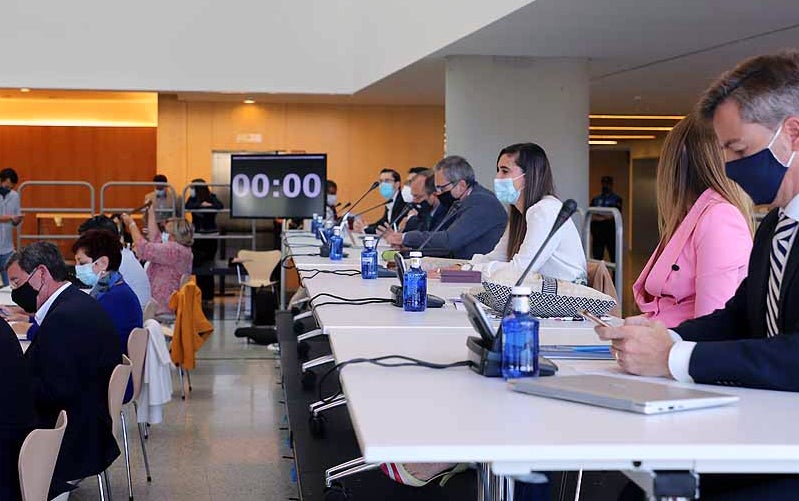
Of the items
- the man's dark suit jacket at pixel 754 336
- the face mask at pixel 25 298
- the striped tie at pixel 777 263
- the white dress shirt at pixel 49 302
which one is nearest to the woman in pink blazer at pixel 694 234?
the man's dark suit jacket at pixel 754 336

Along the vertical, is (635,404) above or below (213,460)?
above

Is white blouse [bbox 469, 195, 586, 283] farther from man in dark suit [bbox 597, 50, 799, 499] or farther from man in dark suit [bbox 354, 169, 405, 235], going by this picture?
man in dark suit [bbox 354, 169, 405, 235]

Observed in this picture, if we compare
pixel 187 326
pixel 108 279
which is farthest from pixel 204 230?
pixel 108 279

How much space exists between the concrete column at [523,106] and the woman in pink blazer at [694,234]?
17.7 ft

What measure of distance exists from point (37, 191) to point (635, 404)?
1500cm

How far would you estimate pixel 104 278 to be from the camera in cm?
443

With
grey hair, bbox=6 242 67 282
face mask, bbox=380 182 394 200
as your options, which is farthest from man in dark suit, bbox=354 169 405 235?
grey hair, bbox=6 242 67 282

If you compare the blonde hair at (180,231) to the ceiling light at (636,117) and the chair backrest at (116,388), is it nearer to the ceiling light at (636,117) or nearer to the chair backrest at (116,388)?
the chair backrest at (116,388)

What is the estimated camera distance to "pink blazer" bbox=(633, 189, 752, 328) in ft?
8.65

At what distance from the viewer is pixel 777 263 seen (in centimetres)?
205

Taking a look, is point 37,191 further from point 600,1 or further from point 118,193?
point 600,1

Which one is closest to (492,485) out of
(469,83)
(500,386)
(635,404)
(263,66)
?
(500,386)

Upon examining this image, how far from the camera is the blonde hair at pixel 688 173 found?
2791 mm

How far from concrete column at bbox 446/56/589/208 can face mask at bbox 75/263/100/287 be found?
4.31 metres
